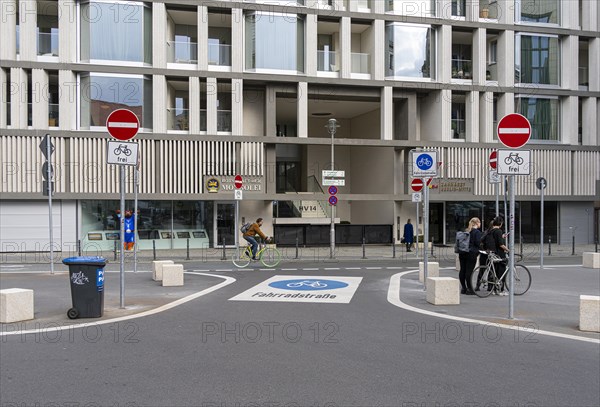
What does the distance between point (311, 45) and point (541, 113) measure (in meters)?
14.8

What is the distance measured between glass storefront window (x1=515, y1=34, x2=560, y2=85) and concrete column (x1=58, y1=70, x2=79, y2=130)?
25205mm

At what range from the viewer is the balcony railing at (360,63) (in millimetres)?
31828

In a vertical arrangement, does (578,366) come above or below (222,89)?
below

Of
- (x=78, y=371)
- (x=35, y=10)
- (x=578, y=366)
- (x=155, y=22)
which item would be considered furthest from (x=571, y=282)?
(x=35, y=10)

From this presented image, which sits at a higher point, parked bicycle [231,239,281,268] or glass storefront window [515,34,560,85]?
glass storefront window [515,34,560,85]

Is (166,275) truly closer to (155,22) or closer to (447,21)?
(155,22)

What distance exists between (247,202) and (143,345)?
23.2m

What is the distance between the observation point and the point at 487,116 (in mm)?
33062

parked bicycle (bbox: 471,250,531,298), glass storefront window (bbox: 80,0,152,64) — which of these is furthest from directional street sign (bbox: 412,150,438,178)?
glass storefront window (bbox: 80,0,152,64)

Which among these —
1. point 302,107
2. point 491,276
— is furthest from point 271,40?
point 491,276

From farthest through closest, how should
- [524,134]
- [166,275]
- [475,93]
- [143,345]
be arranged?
[475,93] < [166,275] < [524,134] < [143,345]

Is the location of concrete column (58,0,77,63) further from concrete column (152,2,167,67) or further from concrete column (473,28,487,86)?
concrete column (473,28,487,86)

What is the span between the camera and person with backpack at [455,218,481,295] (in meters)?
12.3

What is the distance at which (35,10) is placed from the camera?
91.7 feet
